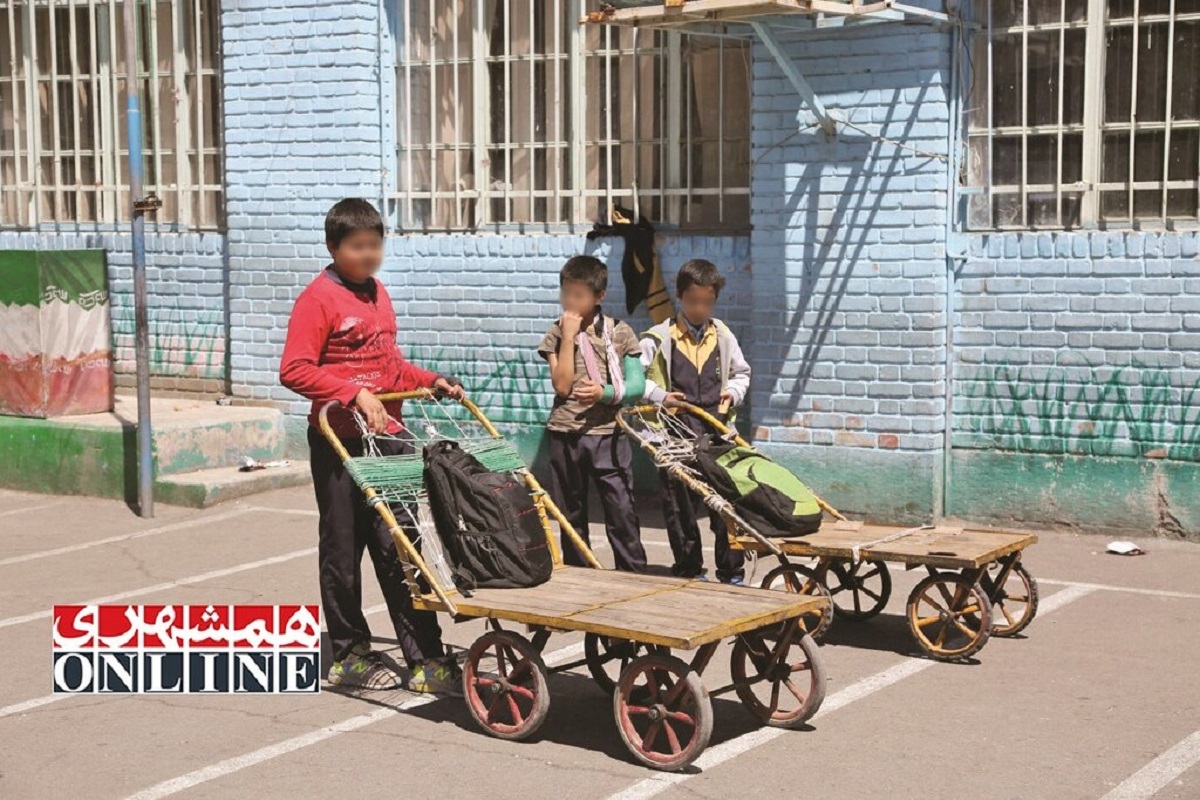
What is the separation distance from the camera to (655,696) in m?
5.64

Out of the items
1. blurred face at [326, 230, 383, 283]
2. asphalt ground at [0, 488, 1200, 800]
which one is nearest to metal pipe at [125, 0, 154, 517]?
asphalt ground at [0, 488, 1200, 800]

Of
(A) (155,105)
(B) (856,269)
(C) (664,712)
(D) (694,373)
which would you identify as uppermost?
(A) (155,105)

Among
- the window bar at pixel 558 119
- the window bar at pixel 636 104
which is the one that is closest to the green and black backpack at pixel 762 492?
the window bar at pixel 636 104

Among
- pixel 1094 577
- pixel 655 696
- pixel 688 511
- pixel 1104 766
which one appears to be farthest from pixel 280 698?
pixel 1094 577

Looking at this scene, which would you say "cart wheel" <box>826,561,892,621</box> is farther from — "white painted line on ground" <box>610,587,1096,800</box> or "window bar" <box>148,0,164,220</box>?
"window bar" <box>148,0,164,220</box>

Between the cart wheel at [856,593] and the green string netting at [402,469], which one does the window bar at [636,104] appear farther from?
the green string netting at [402,469]

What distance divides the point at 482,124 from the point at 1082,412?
4.68 meters

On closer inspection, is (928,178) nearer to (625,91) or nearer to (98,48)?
(625,91)

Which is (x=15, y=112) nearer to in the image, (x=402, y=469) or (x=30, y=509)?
(x=30, y=509)

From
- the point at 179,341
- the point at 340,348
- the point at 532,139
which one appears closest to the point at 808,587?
the point at 340,348

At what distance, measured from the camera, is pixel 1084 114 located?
9.42 meters

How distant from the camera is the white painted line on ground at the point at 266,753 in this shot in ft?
18.1

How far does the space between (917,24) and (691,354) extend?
262 cm

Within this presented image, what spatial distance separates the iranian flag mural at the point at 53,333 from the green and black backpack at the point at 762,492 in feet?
18.7
